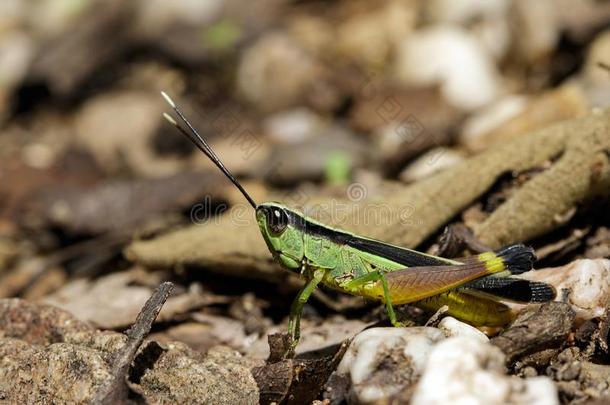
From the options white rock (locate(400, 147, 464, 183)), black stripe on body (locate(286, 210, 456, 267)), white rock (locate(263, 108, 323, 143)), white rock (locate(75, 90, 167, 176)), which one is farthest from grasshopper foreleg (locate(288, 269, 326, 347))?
white rock (locate(75, 90, 167, 176))

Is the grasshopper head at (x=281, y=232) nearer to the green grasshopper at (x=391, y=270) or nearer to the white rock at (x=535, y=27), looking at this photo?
the green grasshopper at (x=391, y=270)

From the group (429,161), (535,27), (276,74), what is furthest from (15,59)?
(535,27)

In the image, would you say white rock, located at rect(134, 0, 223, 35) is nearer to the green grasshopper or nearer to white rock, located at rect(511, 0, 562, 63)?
white rock, located at rect(511, 0, 562, 63)

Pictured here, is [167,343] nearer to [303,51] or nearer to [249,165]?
[249,165]

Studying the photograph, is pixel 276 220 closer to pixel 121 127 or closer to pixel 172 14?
pixel 121 127

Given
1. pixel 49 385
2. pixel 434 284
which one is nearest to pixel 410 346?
pixel 434 284

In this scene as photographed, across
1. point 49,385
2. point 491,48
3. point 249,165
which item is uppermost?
point 49,385
